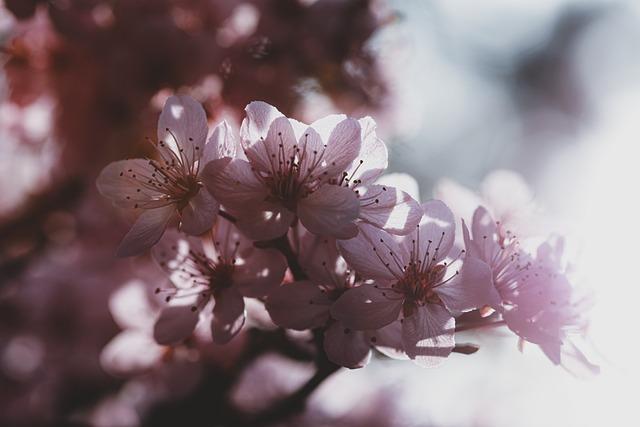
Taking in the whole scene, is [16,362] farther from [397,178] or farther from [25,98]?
[397,178]

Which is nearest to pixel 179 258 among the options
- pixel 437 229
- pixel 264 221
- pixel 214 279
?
pixel 214 279

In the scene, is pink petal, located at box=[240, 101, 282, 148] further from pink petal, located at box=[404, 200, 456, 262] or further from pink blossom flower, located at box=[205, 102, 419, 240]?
pink petal, located at box=[404, 200, 456, 262]

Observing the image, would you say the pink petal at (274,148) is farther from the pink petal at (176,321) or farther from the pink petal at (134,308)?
the pink petal at (134,308)

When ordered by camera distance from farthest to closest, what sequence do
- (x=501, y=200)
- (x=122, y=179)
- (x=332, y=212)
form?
(x=501, y=200) < (x=122, y=179) < (x=332, y=212)

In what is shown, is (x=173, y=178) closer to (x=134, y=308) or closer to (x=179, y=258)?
(x=179, y=258)

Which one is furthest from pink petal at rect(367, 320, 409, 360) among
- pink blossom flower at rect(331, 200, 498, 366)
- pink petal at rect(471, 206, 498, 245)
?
pink petal at rect(471, 206, 498, 245)

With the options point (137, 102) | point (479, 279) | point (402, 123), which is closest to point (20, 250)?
point (137, 102)

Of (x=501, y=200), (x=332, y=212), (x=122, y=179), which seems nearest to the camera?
(x=332, y=212)

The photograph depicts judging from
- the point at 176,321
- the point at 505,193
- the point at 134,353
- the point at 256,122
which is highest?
the point at 256,122
